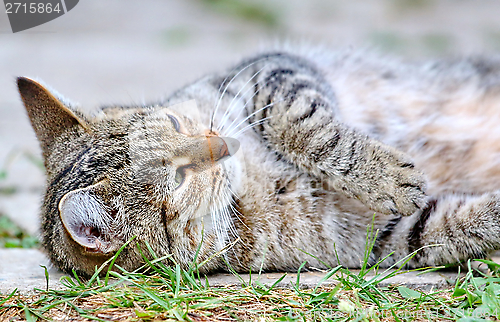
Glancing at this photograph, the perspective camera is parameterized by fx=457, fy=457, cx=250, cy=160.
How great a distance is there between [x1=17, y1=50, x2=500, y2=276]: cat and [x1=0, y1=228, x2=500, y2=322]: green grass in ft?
0.50

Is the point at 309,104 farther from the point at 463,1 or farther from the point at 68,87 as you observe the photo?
the point at 463,1

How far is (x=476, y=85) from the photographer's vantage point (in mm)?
2920

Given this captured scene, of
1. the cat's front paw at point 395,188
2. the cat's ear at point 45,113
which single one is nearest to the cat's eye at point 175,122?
the cat's ear at point 45,113

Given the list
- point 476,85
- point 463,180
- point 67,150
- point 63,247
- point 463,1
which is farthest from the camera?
point 463,1

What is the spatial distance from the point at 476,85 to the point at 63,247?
2589mm

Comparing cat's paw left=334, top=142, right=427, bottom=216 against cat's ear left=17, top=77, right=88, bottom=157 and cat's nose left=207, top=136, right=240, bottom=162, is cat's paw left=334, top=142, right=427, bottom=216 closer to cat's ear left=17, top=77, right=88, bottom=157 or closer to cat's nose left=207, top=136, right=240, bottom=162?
cat's nose left=207, top=136, right=240, bottom=162

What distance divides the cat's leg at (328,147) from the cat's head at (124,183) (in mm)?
295

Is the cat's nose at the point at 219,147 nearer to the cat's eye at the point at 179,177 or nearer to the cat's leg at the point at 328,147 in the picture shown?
the cat's eye at the point at 179,177

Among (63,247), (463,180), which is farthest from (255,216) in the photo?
(463,180)

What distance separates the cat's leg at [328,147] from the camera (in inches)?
78.7

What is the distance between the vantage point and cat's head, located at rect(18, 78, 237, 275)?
189 cm

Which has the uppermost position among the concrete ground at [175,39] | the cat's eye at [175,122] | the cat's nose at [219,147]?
the concrete ground at [175,39]

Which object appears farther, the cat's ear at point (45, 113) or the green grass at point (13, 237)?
the green grass at point (13, 237)

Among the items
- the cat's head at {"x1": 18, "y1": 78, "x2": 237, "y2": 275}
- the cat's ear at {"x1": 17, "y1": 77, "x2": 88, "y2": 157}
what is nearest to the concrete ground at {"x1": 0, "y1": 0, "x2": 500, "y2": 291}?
the cat's ear at {"x1": 17, "y1": 77, "x2": 88, "y2": 157}
